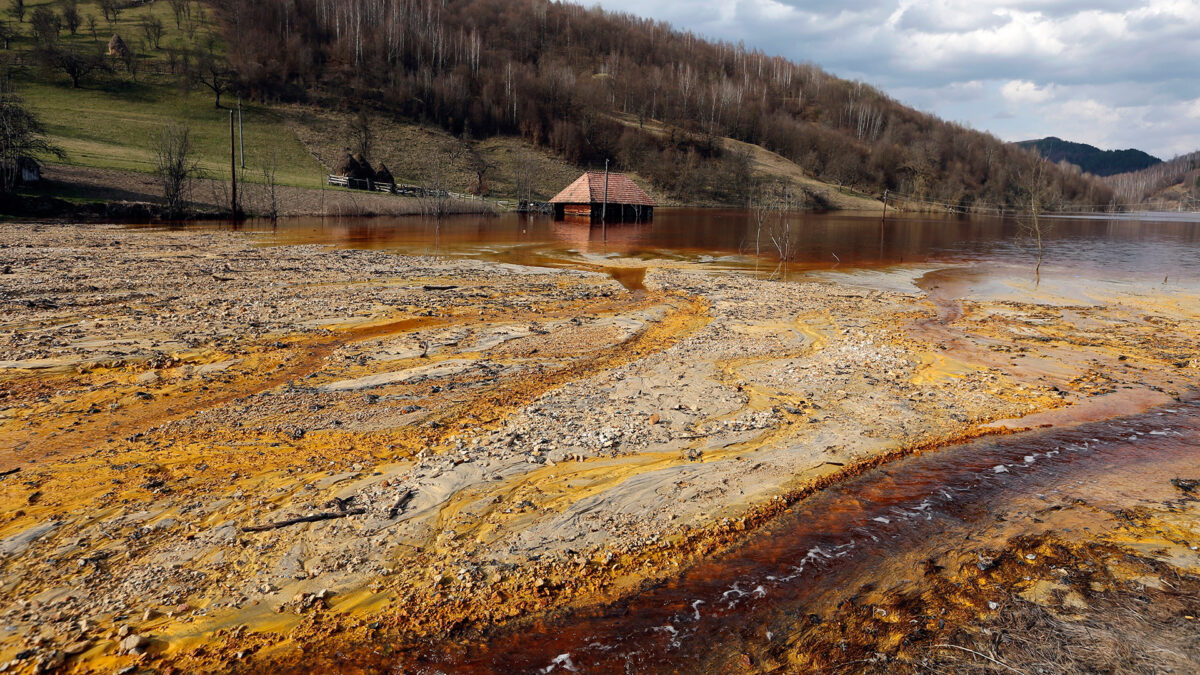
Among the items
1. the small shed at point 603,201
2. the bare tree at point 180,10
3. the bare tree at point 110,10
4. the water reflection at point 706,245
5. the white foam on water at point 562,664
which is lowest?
the white foam on water at point 562,664

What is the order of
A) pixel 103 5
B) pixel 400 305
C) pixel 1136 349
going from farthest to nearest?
pixel 103 5
pixel 400 305
pixel 1136 349

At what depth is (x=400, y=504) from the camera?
17.6 feet

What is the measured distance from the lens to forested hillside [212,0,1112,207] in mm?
90438

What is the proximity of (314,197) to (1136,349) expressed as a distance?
4802cm

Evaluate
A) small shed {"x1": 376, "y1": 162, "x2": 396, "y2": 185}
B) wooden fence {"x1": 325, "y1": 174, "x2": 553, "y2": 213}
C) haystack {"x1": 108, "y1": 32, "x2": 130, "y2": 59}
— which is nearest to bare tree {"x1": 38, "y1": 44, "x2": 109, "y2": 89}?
haystack {"x1": 108, "y1": 32, "x2": 130, "y2": 59}

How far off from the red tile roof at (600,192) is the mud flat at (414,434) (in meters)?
38.5

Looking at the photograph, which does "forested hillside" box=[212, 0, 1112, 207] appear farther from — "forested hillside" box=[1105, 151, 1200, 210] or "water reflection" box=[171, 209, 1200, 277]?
"water reflection" box=[171, 209, 1200, 277]

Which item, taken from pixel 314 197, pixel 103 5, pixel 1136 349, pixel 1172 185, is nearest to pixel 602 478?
pixel 1136 349

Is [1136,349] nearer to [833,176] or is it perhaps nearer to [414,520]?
[414,520]

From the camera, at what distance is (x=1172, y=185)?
196500 millimetres

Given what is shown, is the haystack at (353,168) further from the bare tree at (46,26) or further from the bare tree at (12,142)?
the bare tree at (46,26)

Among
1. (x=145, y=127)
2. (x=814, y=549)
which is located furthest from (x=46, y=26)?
(x=814, y=549)

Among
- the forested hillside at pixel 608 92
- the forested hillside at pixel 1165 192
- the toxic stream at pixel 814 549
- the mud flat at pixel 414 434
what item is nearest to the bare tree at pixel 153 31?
the forested hillside at pixel 608 92

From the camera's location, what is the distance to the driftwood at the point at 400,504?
17.1 feet
